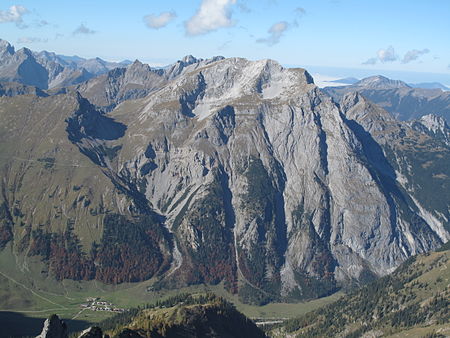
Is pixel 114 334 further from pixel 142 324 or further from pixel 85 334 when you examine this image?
pixel 85 334

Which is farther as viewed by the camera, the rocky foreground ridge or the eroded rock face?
the rocky foreground ridge

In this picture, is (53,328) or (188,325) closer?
(53,328)

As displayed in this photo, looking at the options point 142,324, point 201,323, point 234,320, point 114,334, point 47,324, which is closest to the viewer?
point 47,324

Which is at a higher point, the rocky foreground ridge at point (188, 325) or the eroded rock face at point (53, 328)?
the eroded rock face at point (53, 328)

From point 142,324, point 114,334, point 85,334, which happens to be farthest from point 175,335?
point 85,334

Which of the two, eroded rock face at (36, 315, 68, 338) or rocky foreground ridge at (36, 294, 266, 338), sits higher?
eroded rock face at (36, 315, 68, 338)

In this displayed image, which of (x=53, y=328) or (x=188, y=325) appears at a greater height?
(x=53, y=328)

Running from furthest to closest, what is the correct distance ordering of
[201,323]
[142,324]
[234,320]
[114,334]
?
[234,320], [201,323], [142,324], [114,334]

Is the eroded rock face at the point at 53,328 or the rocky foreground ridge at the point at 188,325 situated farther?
the rocky foreground ridge at the point at 188,325
